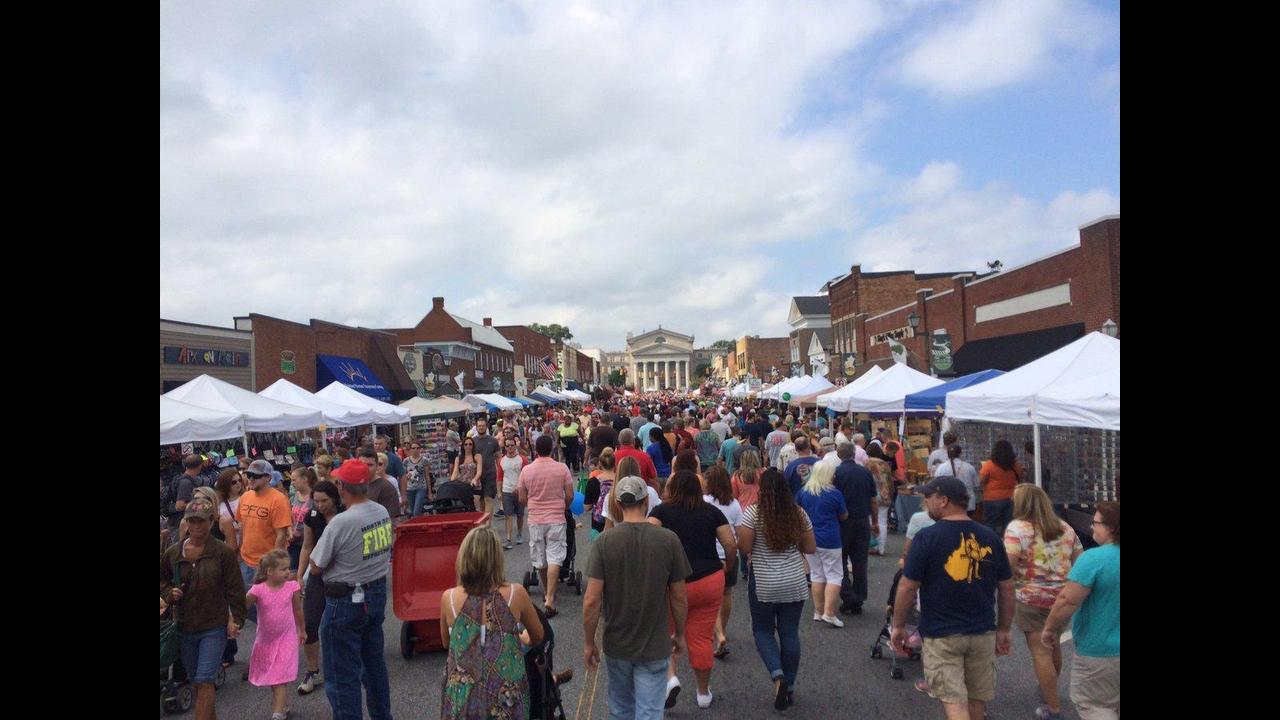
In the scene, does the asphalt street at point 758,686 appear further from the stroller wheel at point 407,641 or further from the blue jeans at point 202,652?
the blue jeans at point 202,652

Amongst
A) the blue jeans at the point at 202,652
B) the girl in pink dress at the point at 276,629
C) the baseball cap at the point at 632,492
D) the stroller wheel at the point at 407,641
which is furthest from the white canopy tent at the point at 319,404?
the baseball cap at the point at 632,492

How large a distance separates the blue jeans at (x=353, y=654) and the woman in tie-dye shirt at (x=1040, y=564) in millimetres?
4201

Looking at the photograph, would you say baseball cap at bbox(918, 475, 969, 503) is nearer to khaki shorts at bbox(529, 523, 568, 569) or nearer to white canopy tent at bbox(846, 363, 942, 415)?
khaki shorts at bbox(529, 523, 568, 569)

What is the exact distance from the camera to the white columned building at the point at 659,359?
14525 cm

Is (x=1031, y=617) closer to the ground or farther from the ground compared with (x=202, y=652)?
farther from the ground

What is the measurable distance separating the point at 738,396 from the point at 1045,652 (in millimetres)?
37122

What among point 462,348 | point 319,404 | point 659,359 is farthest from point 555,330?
point 319,404

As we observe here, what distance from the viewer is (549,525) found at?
7523 mm

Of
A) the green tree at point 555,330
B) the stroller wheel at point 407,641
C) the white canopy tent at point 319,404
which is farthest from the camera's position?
the green tree at point 555,330

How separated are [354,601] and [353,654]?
33 centimetres

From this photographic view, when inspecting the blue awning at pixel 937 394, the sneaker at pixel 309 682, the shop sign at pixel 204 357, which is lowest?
the sneaker at pixel 309 682

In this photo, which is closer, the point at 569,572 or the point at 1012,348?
the point at 569,572

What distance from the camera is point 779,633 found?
16.4ft

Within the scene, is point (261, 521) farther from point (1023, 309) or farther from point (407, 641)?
point (1023, 309)
